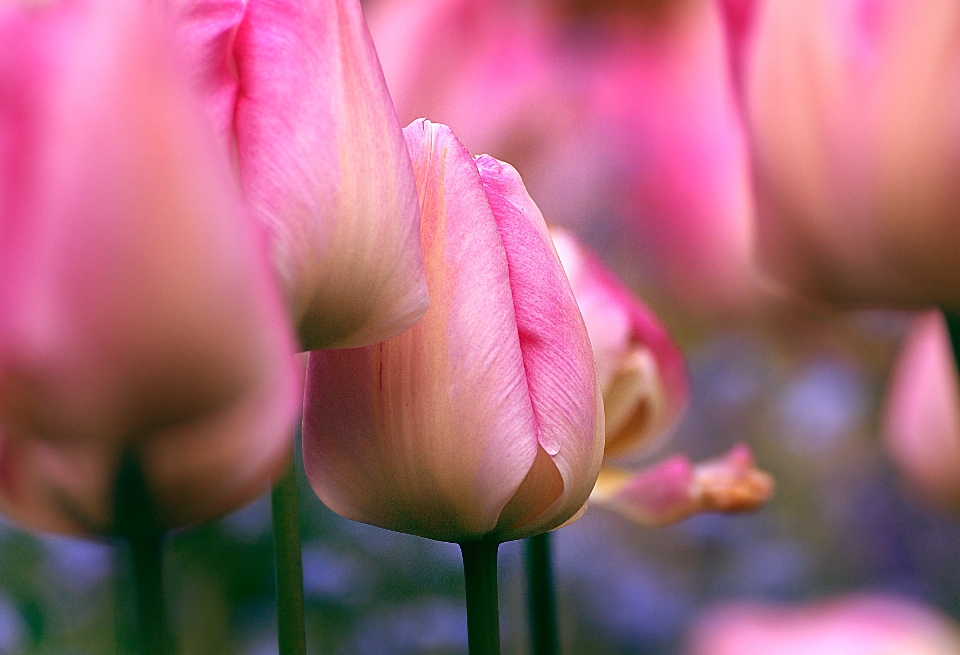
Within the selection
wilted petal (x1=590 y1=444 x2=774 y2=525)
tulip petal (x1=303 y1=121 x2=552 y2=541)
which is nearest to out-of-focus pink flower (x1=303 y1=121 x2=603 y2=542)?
tulip petal (x1=303 y1=121 x2=552 y2=541)

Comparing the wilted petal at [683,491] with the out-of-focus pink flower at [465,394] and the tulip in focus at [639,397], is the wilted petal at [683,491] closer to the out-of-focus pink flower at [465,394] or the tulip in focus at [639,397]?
the tulip in focus at [639,397]

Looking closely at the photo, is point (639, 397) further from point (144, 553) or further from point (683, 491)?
point (144, 553)

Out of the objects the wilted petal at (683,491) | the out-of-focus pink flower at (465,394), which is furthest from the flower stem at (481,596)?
the wilted petal at (683,491)

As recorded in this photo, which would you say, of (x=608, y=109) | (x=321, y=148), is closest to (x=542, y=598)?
(x=321, y=148)

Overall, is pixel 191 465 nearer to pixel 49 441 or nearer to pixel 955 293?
pixel 49 441

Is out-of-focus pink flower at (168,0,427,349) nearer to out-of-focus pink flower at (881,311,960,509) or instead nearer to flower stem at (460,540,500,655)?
flower stem at (460,540,500,655)

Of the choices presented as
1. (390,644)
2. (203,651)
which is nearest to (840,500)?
(390,644)
